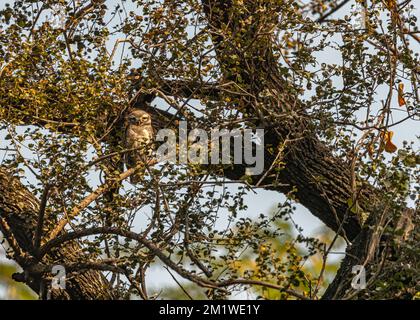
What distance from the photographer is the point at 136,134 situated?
5.70m

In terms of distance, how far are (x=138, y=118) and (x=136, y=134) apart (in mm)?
164

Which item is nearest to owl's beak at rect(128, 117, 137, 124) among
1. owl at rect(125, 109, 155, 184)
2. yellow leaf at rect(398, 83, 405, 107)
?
owl at rect(125, 109, 155, 184)

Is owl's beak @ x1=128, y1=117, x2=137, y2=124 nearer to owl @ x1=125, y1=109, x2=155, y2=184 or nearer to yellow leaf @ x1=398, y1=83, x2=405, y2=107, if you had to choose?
owl @ x1=125, y1=109, x2=155, y2=184

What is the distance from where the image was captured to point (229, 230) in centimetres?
521

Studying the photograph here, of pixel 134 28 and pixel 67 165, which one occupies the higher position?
pixel 134 28

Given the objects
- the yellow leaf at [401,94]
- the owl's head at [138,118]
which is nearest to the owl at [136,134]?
the owl's head at [138,118]

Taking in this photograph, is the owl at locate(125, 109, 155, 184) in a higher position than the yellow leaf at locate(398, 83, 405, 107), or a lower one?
lower

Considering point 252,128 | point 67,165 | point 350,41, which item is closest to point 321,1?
point 350,41

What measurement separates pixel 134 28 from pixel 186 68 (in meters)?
0.34

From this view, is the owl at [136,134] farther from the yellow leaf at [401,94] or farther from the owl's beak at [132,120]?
the yellow leaf at [401,94]

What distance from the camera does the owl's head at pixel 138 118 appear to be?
579 cm

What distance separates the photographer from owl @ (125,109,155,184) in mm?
5227

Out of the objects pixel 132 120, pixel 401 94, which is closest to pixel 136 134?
pixel 132 120
